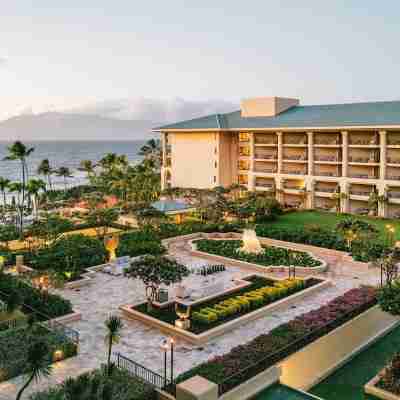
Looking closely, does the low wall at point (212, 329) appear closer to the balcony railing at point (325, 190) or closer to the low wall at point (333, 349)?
the low wall at point (333, 349)

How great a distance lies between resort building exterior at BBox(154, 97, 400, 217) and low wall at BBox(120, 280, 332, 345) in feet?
94.8

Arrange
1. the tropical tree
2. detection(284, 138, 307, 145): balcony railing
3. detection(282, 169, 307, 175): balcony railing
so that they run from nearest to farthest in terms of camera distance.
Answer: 1. the tropical tree
2. detection(282, 169, 307, 175): balcony railing
3. detection(284, 138, 307, 145): balcony railing

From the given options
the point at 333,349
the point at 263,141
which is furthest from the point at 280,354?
the point at 263,141

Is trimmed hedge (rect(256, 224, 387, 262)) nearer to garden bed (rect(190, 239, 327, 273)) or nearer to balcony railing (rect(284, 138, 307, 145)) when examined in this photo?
garden bed (rect(190, 239, 327, 273))

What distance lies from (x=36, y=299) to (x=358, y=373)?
599 inches

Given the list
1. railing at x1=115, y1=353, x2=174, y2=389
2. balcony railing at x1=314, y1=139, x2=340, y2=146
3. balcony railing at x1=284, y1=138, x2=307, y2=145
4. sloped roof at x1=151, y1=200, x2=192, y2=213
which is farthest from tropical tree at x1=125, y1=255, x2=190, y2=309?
balcony railing at x1=284, y1=138, x2=307, y2=145

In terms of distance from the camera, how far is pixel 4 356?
17688 millimetres

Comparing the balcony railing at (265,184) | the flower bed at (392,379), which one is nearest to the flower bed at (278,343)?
the flower bed at (392,379)

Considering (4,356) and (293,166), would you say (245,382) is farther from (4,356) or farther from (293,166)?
(293,166)

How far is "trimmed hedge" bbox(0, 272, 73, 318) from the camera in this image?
22.5 meters

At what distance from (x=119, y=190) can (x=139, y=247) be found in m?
34.1

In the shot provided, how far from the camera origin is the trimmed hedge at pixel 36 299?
73.7 feet

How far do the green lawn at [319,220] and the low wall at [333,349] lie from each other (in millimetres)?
22090

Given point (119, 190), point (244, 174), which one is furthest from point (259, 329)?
point (119, 190)
